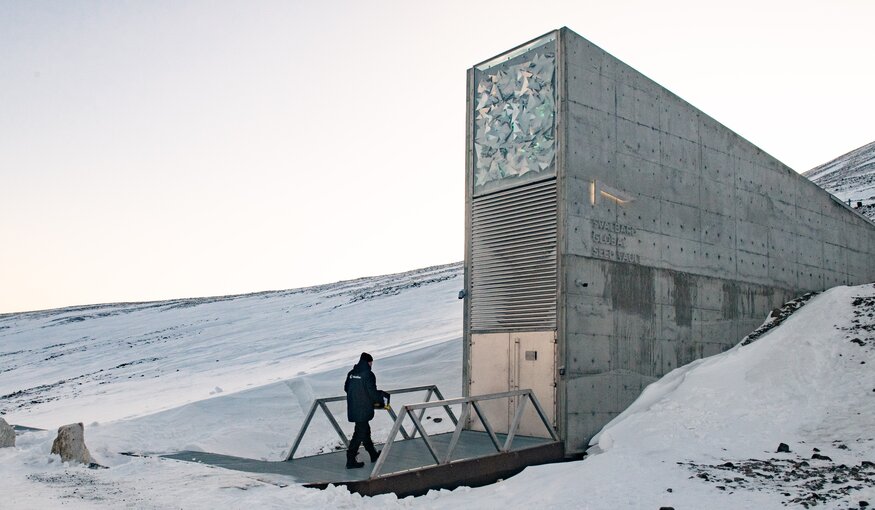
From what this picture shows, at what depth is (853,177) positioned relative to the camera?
61250 mm

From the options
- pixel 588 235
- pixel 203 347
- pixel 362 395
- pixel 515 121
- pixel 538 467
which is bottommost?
pixel 538 467

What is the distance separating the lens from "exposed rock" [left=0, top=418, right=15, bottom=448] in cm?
1203

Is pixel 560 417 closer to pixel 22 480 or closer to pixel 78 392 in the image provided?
pixel 22 480

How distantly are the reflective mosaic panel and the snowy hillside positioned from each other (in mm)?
32727

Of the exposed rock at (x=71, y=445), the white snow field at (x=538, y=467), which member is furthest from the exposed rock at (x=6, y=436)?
the exposed rock at (x=71, y=445)

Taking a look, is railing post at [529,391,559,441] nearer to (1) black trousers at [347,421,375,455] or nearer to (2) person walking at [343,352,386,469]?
(2) person walking at [343,352,386,469]

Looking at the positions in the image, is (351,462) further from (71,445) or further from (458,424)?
(71,445)

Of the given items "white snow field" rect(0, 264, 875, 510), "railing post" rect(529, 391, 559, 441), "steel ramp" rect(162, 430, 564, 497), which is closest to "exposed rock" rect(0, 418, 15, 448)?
"white snow field" rect(0, 264, 875, 510)

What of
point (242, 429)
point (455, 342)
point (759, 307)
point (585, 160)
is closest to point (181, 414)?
point (242, 429)

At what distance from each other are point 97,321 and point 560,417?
43064mm

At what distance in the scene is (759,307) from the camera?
604 inches

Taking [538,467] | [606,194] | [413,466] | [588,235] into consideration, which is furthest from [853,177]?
[413,466]

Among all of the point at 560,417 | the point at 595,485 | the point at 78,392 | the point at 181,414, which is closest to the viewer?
the point at 595,485

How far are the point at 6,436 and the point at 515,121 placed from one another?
9785 mm
